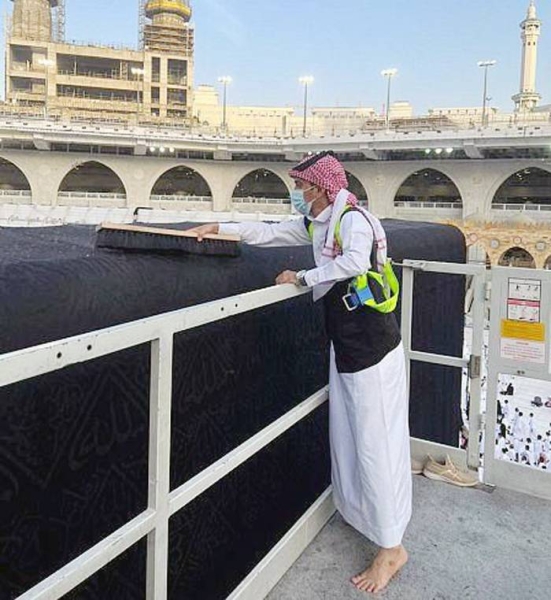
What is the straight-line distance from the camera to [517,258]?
25188 millimetres

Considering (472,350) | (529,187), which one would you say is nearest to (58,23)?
(529,187)

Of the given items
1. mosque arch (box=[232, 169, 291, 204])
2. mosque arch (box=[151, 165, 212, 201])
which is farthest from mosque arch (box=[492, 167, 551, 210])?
mosque arch (box=[151, 165, 212, 201])

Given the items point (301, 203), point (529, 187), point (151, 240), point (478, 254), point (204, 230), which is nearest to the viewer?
point (151, 240)

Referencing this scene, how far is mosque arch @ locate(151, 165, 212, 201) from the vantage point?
3841 cm

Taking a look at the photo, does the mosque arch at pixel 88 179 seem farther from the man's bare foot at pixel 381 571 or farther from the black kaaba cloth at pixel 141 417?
the man's bare foot at pixel 381 571

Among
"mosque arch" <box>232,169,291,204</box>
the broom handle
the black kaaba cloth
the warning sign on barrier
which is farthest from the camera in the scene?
"mosque arch" <box>232,169,291,204</box>

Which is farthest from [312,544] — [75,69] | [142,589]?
[75,69]

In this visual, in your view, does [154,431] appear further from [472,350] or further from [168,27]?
[168,27]

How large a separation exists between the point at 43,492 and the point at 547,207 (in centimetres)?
2823

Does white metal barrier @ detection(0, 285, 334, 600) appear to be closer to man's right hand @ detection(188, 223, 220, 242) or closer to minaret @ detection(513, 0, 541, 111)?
man's right hand @ detection(188, 223, 220, 242)

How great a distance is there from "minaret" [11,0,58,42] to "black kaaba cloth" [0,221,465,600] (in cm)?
5866

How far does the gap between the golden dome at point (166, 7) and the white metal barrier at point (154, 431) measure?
6218 centimetres

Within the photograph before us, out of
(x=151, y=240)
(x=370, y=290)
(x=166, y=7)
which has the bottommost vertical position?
(x=370, y=290)

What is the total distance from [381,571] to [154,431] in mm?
1054
